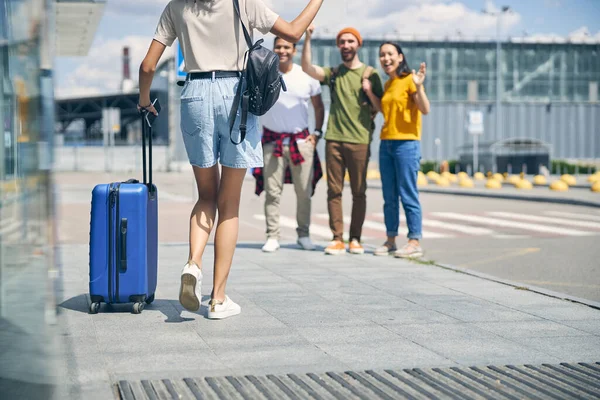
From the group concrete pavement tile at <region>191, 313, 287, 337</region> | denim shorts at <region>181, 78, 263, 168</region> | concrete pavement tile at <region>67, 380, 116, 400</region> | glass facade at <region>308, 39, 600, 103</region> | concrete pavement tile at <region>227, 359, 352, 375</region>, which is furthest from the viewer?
glass facade at <region>308, 39, 600, 103</region>

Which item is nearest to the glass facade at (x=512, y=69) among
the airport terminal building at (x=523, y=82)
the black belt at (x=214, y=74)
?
the airport terminal building at (x=523, y=82)

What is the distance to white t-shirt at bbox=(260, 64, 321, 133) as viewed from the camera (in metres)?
8.48

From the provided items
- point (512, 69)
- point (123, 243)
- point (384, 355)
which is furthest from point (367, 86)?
point (512, 69)

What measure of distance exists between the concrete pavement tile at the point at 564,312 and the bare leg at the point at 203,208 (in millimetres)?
2029

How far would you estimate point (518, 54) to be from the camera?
69750 millimetres

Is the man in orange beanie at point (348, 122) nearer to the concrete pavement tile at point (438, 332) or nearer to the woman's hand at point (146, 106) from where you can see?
the woman's hand at point (146, 106)

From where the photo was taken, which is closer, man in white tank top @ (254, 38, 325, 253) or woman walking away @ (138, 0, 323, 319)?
woman walking away @ (138, 0, 323, 319)

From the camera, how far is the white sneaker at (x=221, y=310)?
5047 mm

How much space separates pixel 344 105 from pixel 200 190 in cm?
347

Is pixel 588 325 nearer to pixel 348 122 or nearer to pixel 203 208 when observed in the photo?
pixel 203 208

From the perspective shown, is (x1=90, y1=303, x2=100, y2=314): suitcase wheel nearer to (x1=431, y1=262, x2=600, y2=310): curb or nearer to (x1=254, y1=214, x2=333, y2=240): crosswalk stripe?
(x1=431, y1=262, x2=600, y2=310): curb

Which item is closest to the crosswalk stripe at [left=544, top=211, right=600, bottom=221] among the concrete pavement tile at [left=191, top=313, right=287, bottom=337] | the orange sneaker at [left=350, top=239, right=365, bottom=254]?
the orange sneaker at [left=350, top=239, right=365, bottom=254]

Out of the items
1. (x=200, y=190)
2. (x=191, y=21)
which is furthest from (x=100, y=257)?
(x=191, y=21)

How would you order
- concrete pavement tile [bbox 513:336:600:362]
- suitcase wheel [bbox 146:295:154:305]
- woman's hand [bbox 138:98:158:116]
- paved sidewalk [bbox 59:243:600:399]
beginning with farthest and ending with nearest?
suitcase wheel [bbox 146:295:154:305] < woman's hand [bbox 138:98:158:116] < concrete pavement tile [bbox 513:336:600:362] < paved sidewalk [bbox 59:243:600:399]
